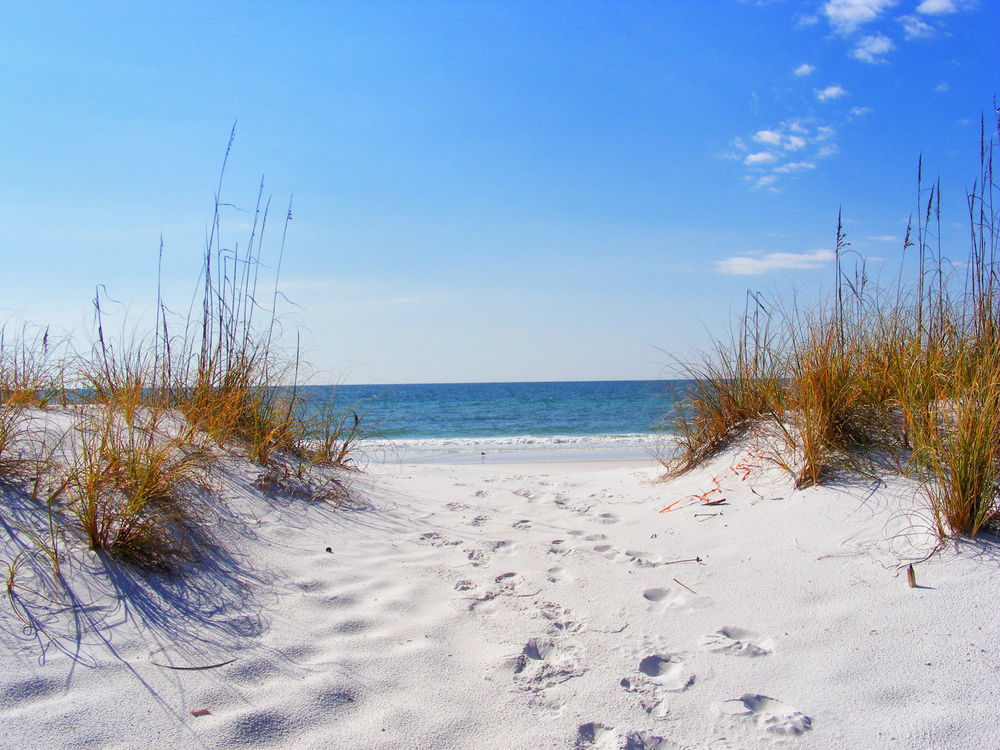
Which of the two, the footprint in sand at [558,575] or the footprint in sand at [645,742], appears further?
the footprint in sand at [558,575]

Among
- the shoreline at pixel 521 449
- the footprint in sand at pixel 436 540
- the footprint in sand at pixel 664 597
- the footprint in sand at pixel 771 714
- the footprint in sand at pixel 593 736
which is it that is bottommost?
the shoreline at pixel 521 449

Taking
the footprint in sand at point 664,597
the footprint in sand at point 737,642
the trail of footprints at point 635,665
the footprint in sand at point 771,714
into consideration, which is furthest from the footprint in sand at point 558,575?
the footprint in sand at point 771,714

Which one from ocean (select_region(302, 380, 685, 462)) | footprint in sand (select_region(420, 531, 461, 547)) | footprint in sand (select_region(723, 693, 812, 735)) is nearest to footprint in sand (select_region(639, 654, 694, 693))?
footprint in sand (select_region(723, 693, 812, 735))

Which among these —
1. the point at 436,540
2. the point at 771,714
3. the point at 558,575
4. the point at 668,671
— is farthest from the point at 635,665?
the point at 436,540

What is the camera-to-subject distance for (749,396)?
13.2 feet

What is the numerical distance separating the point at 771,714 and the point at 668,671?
1.00ft

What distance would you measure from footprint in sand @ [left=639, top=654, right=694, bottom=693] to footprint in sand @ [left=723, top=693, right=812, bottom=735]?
141mm

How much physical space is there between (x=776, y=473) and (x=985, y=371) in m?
1.03

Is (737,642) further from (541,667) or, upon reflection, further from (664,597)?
(541,667)

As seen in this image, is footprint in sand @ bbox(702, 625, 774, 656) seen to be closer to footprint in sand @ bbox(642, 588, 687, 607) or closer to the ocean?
footprint in sand @ bbox(642, 588, 687, 607)

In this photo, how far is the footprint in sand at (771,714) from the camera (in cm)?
154

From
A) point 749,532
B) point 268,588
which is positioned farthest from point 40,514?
point 749,532

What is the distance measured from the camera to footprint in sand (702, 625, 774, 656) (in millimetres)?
1905

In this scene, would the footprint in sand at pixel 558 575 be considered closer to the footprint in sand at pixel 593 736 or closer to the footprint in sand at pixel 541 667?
the footprint in sand at pixel 541 667
